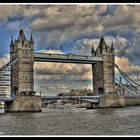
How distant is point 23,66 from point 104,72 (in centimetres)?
1518

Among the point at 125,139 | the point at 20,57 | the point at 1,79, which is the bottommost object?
the point at 125,139

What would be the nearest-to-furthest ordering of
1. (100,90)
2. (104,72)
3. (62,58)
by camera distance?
(62,58), (104,72), (100,90)

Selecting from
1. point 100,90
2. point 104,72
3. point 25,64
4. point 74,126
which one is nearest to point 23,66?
point 25,64

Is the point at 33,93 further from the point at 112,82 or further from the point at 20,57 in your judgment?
the point at 112,82

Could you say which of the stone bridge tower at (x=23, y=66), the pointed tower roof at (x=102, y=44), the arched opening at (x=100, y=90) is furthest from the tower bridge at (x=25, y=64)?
the arched opening at (x=100, y=90)

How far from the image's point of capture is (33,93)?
41906 millimetres

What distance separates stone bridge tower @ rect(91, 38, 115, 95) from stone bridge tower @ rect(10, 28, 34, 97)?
13743 millimetres

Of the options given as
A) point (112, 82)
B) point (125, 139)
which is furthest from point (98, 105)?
point (125, 139)

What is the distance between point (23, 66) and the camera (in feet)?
147

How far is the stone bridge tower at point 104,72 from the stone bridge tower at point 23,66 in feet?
45.1

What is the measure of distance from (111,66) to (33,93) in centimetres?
1847

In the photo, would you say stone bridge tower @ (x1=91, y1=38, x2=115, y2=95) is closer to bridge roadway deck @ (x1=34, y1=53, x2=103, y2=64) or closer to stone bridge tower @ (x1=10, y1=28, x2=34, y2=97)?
bridge roadway deck @ (x1=34, y1=53, x2=103, y2=64)

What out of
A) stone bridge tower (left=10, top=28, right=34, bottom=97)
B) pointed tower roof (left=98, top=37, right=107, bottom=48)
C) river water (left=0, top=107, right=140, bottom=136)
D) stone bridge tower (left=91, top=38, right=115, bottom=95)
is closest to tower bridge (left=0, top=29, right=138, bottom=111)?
stone bridge tower (left=10, top=28, right=34, bottom=97)

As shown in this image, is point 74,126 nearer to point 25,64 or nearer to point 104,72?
point 25,64
